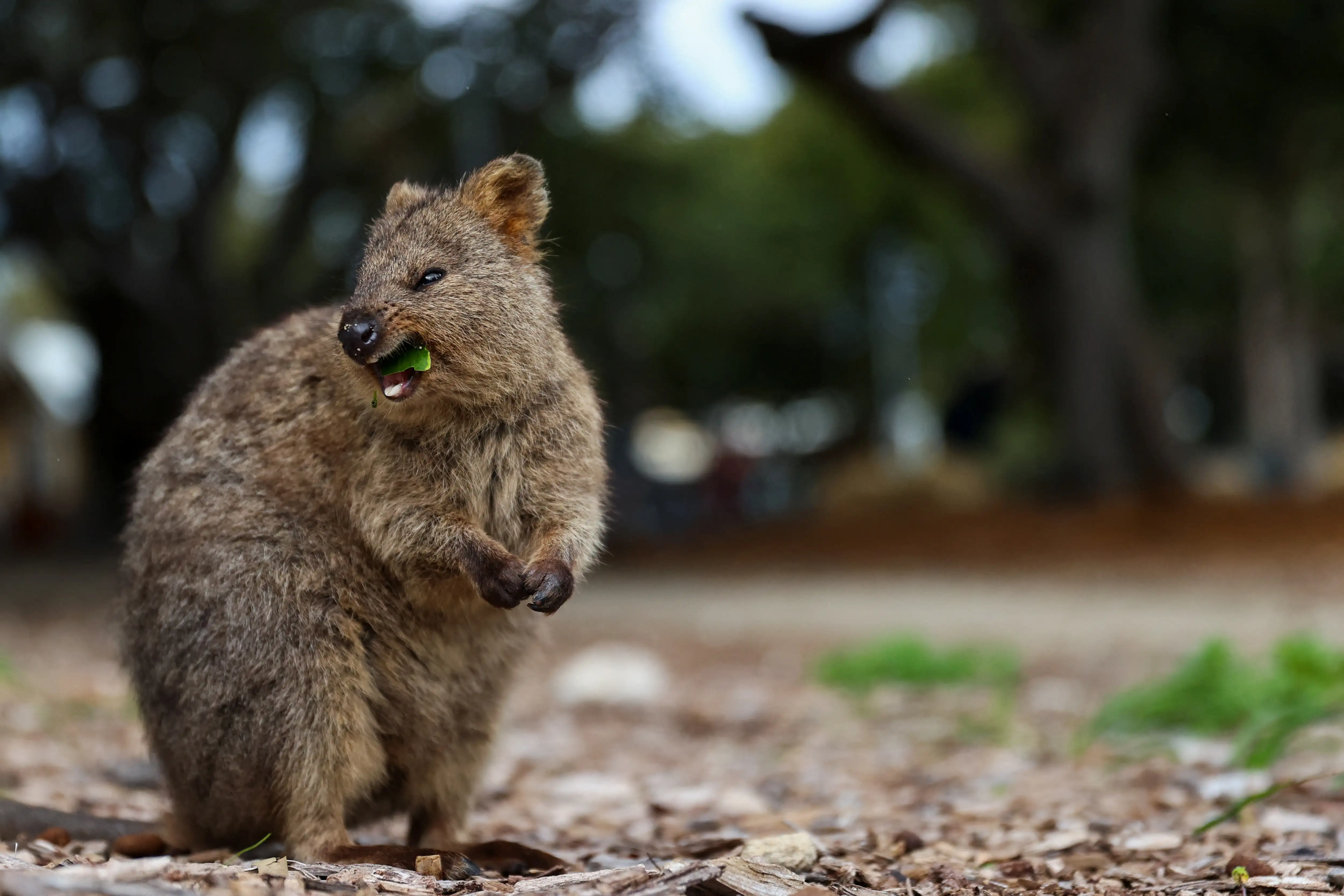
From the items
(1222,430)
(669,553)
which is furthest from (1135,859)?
(1222,430)

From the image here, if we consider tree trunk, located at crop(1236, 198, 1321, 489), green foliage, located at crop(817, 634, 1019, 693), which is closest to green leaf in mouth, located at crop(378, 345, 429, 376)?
green foliage, located at crop(817, 634, 1019, 693)

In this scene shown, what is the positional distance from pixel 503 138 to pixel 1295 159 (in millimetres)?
12184

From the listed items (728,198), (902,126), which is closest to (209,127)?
(902,126)

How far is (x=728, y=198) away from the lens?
89.3 feet

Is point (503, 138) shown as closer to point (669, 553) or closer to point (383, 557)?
point (669, 553)

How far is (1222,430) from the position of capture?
36812 millimetres

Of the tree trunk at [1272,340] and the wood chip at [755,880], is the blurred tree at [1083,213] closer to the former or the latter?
the tree trunk at [1272,340]

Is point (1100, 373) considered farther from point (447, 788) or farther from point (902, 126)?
point (447, 788)

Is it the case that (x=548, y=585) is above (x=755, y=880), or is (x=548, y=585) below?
above

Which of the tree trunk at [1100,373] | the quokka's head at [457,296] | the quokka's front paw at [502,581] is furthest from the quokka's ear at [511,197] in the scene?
the tree trunk at [1100,373]

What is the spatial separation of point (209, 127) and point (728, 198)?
12650mm

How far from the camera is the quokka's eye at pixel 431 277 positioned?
3.14 m

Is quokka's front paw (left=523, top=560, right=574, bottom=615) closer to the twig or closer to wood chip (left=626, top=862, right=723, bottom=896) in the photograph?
wood chip (left=626, top=862, right=723, bottom=896)

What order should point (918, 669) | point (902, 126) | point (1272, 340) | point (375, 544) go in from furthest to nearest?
1. point (1272, 340)
2. point (902, 126)
3. point (918, 669)
4. point (375, 544)
